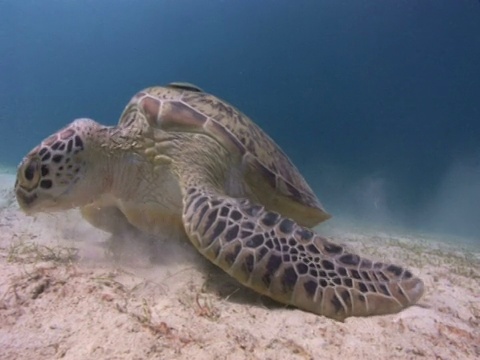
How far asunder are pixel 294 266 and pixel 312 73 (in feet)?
218

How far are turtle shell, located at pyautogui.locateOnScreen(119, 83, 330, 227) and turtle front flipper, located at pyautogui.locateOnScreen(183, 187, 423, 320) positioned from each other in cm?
94

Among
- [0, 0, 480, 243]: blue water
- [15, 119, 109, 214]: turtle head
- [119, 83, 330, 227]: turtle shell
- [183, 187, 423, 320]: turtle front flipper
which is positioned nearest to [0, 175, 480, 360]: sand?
[183, 187, 423, 320]: turtle front flipper

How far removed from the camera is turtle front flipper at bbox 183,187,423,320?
2.02 meters

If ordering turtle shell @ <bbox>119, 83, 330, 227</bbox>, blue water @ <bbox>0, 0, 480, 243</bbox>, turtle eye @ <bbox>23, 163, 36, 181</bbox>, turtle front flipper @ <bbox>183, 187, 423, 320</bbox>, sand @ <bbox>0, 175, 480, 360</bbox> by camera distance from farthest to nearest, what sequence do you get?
blue water @ <bbox>0, 0, 480, 243</bbox> < turtle shell @ <bbox>119, 83, 330, 227</bbox> < turtle eye @ <bbox>23, 163, 36, 181</bbox> < turtle front flipper @ <bbox>183, 187, 423, 320</bbox> < sand @ <bbox>0, 175, 480, 360</bbox>

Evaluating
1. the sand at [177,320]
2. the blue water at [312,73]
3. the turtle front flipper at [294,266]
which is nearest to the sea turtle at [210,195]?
the turtle front flipper at [294,266]

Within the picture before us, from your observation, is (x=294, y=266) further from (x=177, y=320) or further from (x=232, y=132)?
(x=232, y=132)

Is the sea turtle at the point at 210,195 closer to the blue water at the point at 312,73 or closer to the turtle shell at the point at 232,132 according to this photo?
the turtle shell at the point at 232,132

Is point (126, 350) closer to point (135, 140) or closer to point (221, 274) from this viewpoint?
point (221, 274)

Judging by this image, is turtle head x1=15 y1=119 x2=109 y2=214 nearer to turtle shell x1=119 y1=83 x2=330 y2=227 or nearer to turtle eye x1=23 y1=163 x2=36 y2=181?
turtle eye x1=23 y1=163 x2=36 y2=181

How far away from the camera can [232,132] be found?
11.3ft

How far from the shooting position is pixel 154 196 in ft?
10.6

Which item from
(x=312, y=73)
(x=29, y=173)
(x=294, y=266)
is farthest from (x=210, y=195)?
(x=312, y=73)

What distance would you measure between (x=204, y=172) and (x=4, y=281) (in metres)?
1.68

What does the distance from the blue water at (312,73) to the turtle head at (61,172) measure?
28706 mm
